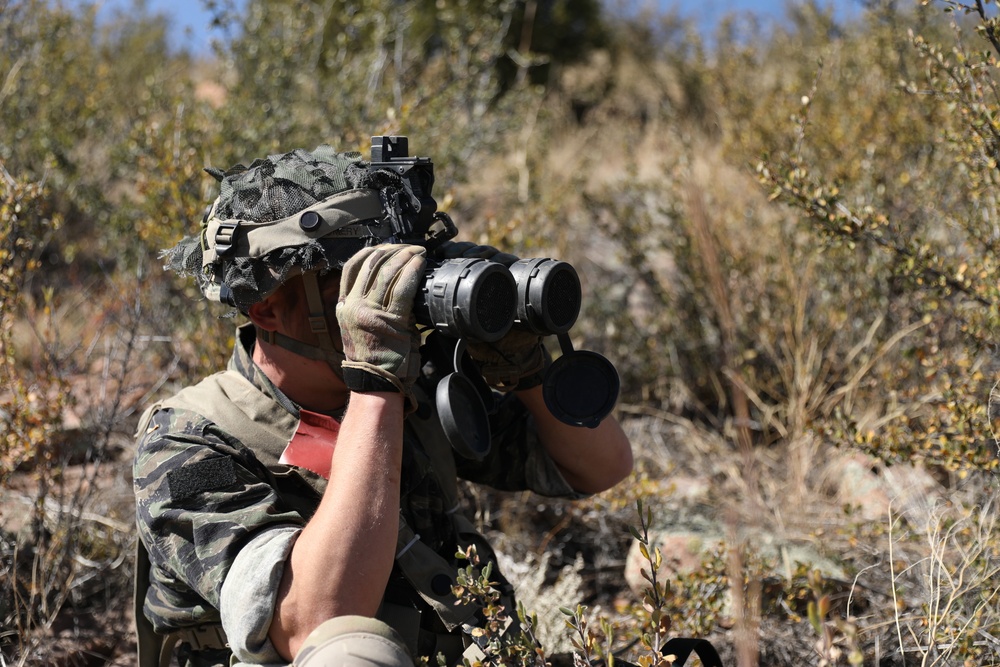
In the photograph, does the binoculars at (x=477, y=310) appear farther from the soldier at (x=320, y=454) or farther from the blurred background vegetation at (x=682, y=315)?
the blurred background vegetation at (x=682, y=315)

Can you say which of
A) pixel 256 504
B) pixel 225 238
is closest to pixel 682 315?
pixel 225 238

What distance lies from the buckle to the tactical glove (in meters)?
0.29

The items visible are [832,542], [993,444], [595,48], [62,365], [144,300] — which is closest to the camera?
[993,444]

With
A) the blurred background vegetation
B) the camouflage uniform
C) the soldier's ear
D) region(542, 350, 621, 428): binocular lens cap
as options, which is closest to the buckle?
the soldier's ear

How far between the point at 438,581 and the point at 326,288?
1.99ft

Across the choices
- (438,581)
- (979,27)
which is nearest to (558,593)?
(438,581)

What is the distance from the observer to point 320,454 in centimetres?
171

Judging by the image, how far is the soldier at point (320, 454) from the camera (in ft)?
4.69

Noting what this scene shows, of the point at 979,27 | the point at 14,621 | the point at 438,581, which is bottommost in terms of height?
the point at 14,621

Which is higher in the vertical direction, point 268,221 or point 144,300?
point 268,221

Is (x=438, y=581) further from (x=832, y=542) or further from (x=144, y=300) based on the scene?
(x=144, y=300)

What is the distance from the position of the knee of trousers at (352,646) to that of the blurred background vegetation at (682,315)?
0.31 meters

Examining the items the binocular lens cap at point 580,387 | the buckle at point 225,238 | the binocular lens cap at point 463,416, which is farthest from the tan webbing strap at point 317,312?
the binocular lens cap at point 580,387

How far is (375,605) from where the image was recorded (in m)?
1.48
